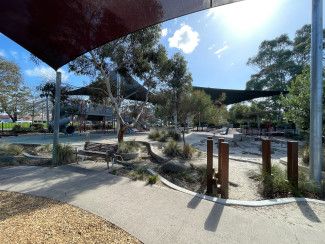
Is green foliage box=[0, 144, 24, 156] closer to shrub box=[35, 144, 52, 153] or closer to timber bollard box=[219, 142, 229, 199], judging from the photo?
shrub box=[35, 144, 52, 153]

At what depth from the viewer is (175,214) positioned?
14.5ft

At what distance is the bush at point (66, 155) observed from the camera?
29.8ft

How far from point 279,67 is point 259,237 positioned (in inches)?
1443

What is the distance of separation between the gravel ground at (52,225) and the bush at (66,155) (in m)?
4.18

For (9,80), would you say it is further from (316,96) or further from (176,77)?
(316,96)

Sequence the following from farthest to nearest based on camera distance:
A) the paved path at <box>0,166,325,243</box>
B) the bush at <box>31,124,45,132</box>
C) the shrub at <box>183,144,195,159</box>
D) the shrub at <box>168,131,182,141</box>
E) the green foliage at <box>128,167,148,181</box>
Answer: the bush at <box>31,124,45,132</box>, the shrub at <box>168,131,182,141</box>, the shrub at <box>183,144,195,159</box>, the green foliage at <box>128,167,148,181</box>, the paved path at <box>0,166,325,243</box>

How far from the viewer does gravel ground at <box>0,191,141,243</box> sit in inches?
137

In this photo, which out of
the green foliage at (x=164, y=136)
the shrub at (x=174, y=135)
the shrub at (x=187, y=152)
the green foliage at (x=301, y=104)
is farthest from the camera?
the shrub at (x=174, y=135)

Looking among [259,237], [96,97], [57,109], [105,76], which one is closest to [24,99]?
[96,97]

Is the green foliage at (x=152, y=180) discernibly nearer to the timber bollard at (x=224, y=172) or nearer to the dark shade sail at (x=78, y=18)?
the timber bollard at (x=224, y=172)

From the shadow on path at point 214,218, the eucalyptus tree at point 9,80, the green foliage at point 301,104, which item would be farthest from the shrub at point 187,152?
the eucalyptus tree at point 9,80

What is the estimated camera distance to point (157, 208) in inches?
185

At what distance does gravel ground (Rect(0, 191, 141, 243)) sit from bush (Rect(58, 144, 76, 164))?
164 inches

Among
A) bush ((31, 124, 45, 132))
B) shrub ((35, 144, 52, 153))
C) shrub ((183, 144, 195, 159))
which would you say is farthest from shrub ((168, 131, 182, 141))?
bush ((31, 124, 45, 132))
